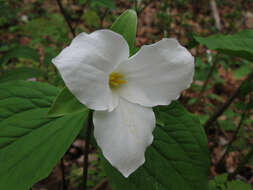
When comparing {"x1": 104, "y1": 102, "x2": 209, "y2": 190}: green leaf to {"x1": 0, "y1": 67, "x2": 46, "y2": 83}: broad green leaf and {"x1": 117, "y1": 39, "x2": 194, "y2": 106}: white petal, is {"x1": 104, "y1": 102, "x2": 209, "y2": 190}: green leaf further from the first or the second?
{"x1": 0, "y1": 67, "x2": 46, "y2": 83}: broad green leaf

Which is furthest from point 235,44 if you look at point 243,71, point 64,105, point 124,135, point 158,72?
point 243,71

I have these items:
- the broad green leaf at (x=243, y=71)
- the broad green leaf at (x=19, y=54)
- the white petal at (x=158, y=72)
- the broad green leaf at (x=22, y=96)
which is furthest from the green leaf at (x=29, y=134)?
the broad green leaf at (x=243, y=71)

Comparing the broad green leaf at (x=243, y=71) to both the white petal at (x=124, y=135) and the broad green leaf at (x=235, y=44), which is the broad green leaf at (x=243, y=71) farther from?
the white petal at (x=124, y=135)

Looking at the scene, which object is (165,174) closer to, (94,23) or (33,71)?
(33,71)

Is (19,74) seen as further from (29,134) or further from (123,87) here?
(123,87)

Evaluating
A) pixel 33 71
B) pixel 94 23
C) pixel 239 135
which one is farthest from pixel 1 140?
pixel 239 135

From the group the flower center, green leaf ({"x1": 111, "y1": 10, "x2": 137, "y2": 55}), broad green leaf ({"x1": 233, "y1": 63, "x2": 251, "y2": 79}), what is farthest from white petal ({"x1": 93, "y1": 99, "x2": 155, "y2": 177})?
broad green leaf ({"x1": 233, "y1": 63, "x2": 251, "y2": 79})
